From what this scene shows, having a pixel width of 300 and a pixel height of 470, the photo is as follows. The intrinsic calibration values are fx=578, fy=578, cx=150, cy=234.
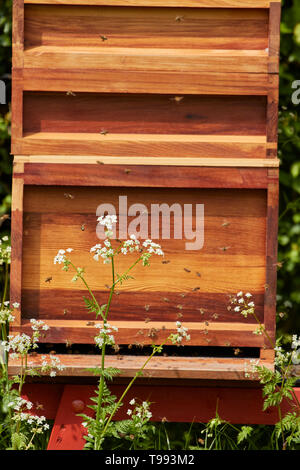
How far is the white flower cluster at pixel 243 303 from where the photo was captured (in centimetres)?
268

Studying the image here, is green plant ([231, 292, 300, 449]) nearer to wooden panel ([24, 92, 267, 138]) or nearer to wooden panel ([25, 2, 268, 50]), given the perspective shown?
wooden panel ([24, 92, 267, 138])

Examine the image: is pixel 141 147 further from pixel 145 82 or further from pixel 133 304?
pixel 133 304

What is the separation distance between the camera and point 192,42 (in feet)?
9.43

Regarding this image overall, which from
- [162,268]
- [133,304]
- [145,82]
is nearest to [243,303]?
[162,268]

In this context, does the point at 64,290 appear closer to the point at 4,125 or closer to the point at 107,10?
the point at 107,10

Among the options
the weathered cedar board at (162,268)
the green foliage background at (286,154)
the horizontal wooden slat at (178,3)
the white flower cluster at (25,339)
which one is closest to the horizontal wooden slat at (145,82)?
the horizontal wooden slat at (178,3)

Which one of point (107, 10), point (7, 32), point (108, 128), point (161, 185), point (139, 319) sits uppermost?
point (7, 32)

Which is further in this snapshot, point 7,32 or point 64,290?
point 7,32

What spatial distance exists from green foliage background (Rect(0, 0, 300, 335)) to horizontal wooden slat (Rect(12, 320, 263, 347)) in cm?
139

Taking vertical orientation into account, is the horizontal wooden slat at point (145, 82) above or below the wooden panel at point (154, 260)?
above

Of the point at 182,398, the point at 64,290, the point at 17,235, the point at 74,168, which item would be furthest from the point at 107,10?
the point at 182,398

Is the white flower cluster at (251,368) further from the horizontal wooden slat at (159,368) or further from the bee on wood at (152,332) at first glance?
the bee on wood at (152,332)

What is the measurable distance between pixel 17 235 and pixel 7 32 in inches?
81.5

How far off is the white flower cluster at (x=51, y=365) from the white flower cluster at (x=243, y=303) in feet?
2.81
